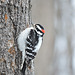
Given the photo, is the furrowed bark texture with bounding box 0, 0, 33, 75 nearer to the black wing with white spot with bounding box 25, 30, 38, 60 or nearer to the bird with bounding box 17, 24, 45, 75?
the bird with bounding box 17, 24, 45, 75

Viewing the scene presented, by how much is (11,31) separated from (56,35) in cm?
635

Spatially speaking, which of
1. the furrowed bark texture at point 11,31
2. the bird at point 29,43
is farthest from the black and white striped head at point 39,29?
the furrowed bark texture at point 11,31

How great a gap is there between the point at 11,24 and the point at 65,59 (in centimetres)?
782

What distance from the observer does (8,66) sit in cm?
398

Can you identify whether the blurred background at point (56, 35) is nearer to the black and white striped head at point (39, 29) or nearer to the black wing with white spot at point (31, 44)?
the black and white striped head at point (39, 29)

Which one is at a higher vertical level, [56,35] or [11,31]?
[11,31]

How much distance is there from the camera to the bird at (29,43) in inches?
170

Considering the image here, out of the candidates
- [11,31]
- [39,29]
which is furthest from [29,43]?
[11,31]

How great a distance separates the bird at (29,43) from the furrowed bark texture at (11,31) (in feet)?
0.30

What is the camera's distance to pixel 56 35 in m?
10.3

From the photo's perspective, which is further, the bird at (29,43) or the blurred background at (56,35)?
the blurred background at (56,35)

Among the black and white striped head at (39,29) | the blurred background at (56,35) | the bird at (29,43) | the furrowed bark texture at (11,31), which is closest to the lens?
the furrowed bark texture at (11,31)

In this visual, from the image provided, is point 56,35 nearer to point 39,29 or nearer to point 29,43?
point 39,29

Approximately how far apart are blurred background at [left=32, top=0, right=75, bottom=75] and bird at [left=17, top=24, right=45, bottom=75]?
3768 mm
